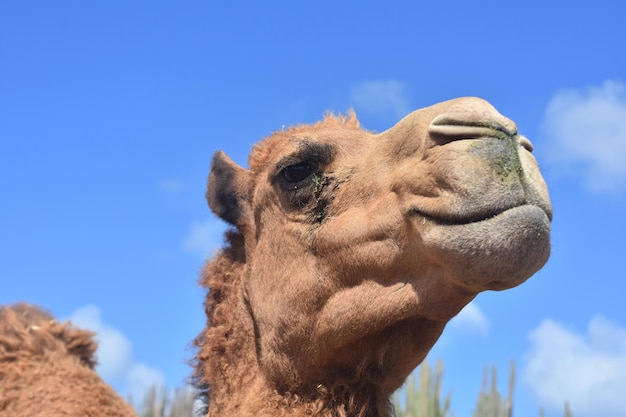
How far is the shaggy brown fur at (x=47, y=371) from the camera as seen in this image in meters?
5.17

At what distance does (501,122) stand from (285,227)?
1313 millimetres

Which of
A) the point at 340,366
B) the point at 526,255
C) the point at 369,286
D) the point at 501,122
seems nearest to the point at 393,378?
the point at 340,366

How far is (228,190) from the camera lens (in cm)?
448

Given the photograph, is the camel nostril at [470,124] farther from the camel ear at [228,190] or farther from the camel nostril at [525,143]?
the camel ear at [228,190]

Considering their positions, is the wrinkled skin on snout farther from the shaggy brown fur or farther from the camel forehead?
the shaggy brown fur

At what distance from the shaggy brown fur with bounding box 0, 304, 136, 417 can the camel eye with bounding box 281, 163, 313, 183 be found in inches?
91.2

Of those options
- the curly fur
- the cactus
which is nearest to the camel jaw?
the curly fur

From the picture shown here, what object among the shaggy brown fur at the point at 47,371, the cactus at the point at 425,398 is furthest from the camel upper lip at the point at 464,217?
the cactus at the point at 425,398

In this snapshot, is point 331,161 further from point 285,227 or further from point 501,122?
point 501,122

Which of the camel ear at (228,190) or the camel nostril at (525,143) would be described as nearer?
the camel nostril at (525,143)

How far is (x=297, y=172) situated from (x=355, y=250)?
2.23 ft

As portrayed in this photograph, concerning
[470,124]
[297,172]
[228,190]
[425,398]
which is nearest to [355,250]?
[297,172]

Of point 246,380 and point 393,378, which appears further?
point 246,380

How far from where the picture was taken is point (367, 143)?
393cm
